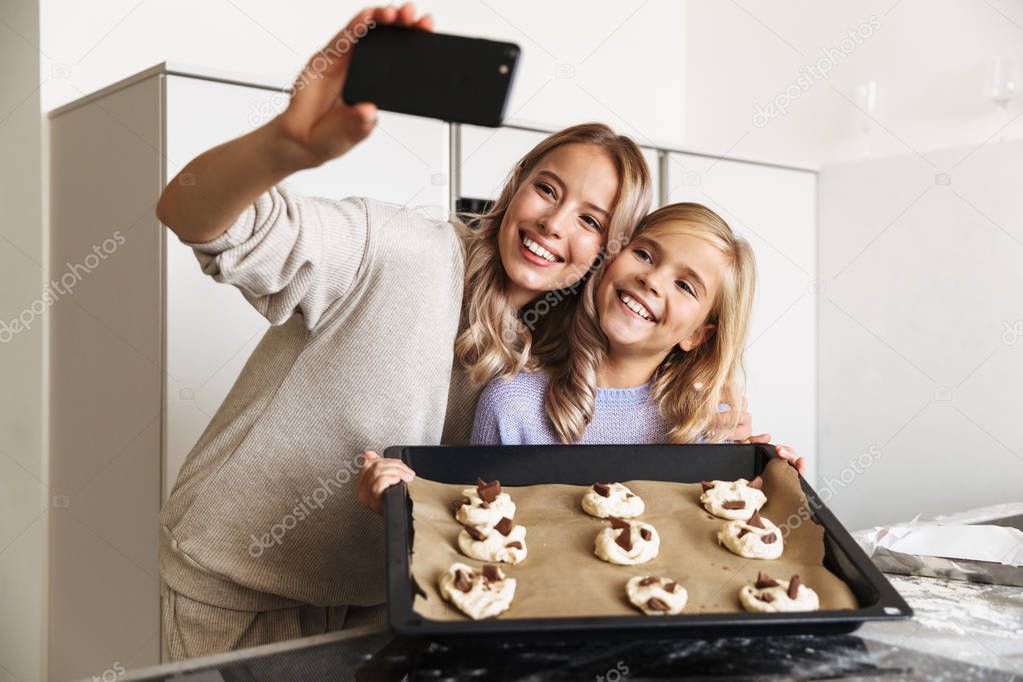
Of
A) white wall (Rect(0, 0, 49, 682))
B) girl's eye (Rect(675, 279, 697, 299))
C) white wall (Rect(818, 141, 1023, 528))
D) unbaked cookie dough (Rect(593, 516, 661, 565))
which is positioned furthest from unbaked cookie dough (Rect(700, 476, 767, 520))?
white wall (Rect(0, 0, 49, 682))

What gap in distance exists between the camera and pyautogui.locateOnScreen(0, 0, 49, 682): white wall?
208cm

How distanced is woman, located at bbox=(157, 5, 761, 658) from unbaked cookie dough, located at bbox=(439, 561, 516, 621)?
1.05 feet

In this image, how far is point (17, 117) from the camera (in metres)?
2.12

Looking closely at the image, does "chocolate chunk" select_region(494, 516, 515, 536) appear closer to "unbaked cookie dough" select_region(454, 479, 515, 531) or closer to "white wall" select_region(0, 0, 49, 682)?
"unbaked cookie dough" select_region(454, 479, 515, 531)

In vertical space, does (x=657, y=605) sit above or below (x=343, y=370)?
below

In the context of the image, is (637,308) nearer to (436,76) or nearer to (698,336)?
(698,336)

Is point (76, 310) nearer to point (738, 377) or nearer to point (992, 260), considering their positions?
point (738, 377)

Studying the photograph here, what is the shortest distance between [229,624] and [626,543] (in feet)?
1.97

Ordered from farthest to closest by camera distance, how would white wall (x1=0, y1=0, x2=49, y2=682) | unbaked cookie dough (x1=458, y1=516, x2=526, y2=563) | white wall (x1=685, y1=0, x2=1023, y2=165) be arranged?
white wall (x1=685, y1=0, x2=1023, y2=165)
white wall (x1=0, y1=0, x2=49, y2=682)
unbaked cookie dough (x1=458, y1=516, x2=526, y2=563)

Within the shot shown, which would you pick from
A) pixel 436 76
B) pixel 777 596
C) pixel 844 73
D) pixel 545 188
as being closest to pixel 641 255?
pixel 545 188

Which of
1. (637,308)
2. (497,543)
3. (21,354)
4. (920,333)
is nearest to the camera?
(497,543)

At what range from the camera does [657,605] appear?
88 cm

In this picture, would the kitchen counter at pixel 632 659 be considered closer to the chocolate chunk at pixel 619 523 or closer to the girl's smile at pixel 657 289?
the chocolate chunk at pixel 619 523

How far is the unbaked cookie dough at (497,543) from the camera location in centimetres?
99
